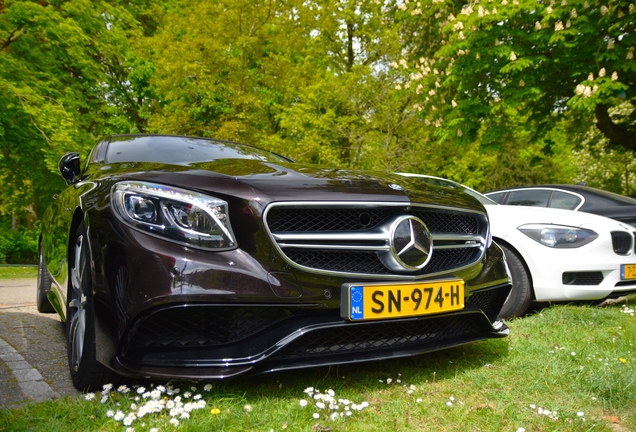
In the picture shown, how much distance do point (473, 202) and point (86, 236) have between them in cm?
200

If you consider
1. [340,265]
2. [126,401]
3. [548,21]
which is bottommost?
[126,401]

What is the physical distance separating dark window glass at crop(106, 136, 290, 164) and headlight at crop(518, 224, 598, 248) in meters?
2.23

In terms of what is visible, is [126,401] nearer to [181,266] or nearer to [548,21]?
[181,266]

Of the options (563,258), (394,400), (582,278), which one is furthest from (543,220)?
(394,400)

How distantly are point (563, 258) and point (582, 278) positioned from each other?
→ 0.25 meters

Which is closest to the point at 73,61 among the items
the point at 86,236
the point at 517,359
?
the point at 86,236

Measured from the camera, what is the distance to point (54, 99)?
439 inches

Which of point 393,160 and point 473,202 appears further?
point 393,160

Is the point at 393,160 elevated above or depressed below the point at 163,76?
below

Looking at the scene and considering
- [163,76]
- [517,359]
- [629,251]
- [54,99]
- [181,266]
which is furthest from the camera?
[163,76]

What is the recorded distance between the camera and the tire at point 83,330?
226 centimetres

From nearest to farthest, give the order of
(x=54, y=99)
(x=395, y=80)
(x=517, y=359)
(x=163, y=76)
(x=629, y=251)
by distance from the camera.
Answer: (x=517, y=359) < (x=629, y=251) < (x=54, y=99) < (x=163, y=76) < (x=395, y=80)

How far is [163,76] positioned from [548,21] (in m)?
8.31

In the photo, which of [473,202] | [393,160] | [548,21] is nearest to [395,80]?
[393,160]
